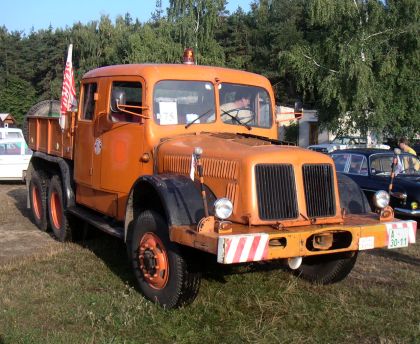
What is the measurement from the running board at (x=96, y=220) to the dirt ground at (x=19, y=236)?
684 millimetres

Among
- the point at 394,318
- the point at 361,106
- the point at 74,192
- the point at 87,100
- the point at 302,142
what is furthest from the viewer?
the point at 302,142

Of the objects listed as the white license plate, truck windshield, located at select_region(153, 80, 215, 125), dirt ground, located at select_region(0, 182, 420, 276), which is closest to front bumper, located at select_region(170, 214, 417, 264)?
the white license plate

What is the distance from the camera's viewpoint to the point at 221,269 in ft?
21.3

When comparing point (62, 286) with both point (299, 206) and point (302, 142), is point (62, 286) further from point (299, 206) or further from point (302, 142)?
point (302, 142)

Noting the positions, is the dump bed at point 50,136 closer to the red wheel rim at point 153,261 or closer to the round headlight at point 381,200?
the red wheel rim at point 153,261

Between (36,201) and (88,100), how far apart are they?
3.25m

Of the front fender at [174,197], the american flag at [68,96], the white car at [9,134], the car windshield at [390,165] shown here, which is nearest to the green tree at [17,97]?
the white car at [9,134]

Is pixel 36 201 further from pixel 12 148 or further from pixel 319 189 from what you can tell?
pixel 12 148

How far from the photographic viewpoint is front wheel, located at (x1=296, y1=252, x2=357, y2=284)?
584cm

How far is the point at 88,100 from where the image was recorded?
7320 mm

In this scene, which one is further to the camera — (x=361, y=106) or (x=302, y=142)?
(x=302, y=142)

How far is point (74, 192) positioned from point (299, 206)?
3913mm

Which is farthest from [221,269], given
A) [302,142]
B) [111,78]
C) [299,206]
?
[302,142]

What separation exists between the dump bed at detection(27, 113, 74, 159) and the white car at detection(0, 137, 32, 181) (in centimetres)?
638
